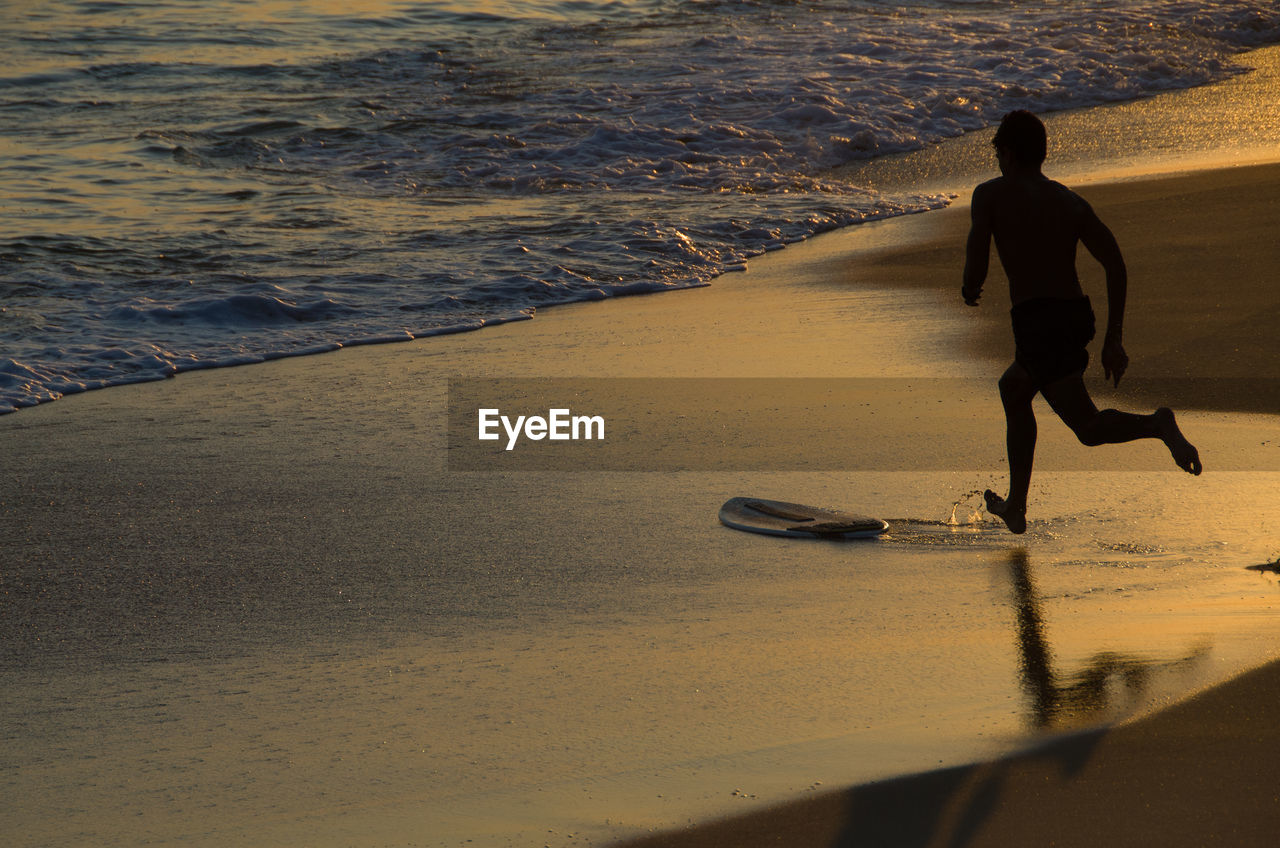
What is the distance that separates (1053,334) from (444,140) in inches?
444

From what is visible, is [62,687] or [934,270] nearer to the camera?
[62,687]

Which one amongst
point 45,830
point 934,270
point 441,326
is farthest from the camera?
point 934,270

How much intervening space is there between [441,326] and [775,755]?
582 centimetres

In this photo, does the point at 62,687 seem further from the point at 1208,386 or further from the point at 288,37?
the point at 288,37

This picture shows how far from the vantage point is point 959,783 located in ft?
9.84

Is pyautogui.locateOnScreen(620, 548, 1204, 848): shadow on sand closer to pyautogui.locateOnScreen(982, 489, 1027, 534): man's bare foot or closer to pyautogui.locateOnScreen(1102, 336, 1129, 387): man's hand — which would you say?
pyautogui.locateOnScreen(982, 489, 1027, 534): man's bare foot

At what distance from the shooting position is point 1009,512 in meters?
4.59

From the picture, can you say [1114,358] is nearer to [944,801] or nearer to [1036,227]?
[1036,227]

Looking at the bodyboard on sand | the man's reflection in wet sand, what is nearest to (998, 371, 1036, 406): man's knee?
the bodyboard on sand

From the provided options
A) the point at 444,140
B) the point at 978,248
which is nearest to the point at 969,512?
the point at 978,248

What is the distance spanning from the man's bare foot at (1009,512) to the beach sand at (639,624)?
117 mm

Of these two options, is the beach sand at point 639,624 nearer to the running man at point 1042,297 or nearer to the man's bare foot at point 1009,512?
the man's bare foot at point 1009,512

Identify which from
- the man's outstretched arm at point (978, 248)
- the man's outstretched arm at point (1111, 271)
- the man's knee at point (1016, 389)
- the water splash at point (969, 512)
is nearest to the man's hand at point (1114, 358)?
the man's outstretched arm at point (1111, 271)

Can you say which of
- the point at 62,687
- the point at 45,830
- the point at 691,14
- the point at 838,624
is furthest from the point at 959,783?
the point at 691,14
